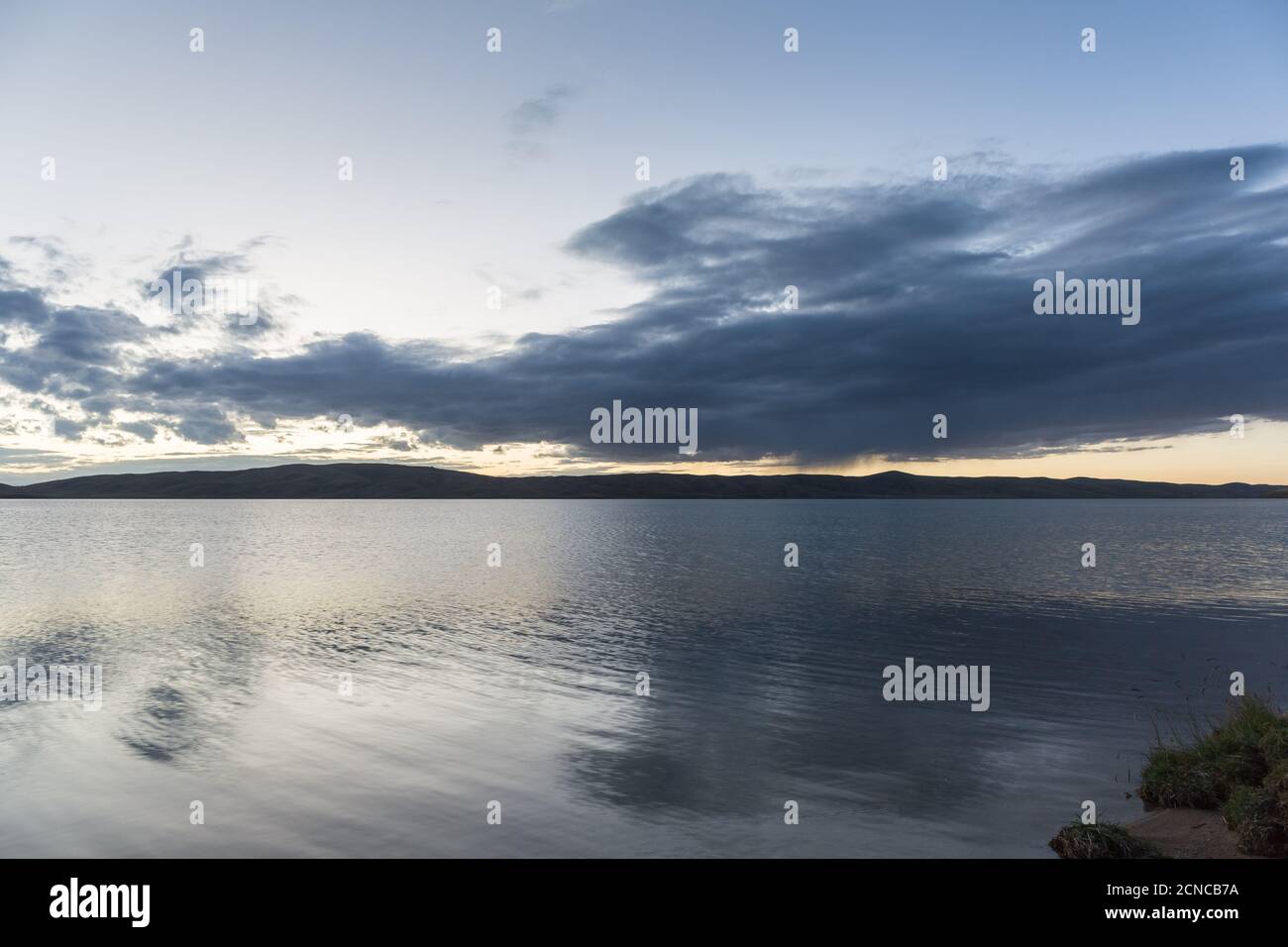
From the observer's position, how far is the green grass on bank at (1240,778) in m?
12.4

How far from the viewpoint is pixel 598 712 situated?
24.2m

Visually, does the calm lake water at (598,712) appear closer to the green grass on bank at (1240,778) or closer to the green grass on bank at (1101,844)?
the green grass on bank at (1101,844)

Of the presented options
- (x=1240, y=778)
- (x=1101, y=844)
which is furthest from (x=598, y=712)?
(x=1240, y=778)

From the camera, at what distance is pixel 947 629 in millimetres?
39062

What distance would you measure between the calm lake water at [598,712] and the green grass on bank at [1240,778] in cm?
100

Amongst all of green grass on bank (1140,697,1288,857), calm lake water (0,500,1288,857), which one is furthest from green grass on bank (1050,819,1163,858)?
green grass on bank (1140,697,1288,857)

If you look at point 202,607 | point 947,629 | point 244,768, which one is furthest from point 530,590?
point 244,768

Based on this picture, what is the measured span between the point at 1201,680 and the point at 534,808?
25.8m

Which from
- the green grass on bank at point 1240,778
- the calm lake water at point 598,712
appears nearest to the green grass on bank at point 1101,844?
the calm lake water at point 598,712

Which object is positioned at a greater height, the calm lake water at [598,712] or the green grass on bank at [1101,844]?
the green grass on bank at [1101,844]

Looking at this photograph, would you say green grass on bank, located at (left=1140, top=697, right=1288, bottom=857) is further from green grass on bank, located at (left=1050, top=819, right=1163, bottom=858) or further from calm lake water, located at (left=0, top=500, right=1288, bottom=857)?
green grass on bank, located at (left=1050, top=819, right=1163, bottom=858)

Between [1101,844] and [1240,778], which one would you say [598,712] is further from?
Result: [1240,778]

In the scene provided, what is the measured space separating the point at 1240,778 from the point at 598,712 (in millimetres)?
15969

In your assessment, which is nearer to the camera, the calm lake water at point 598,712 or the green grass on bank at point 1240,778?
the green grass on bank at point 1240,778
